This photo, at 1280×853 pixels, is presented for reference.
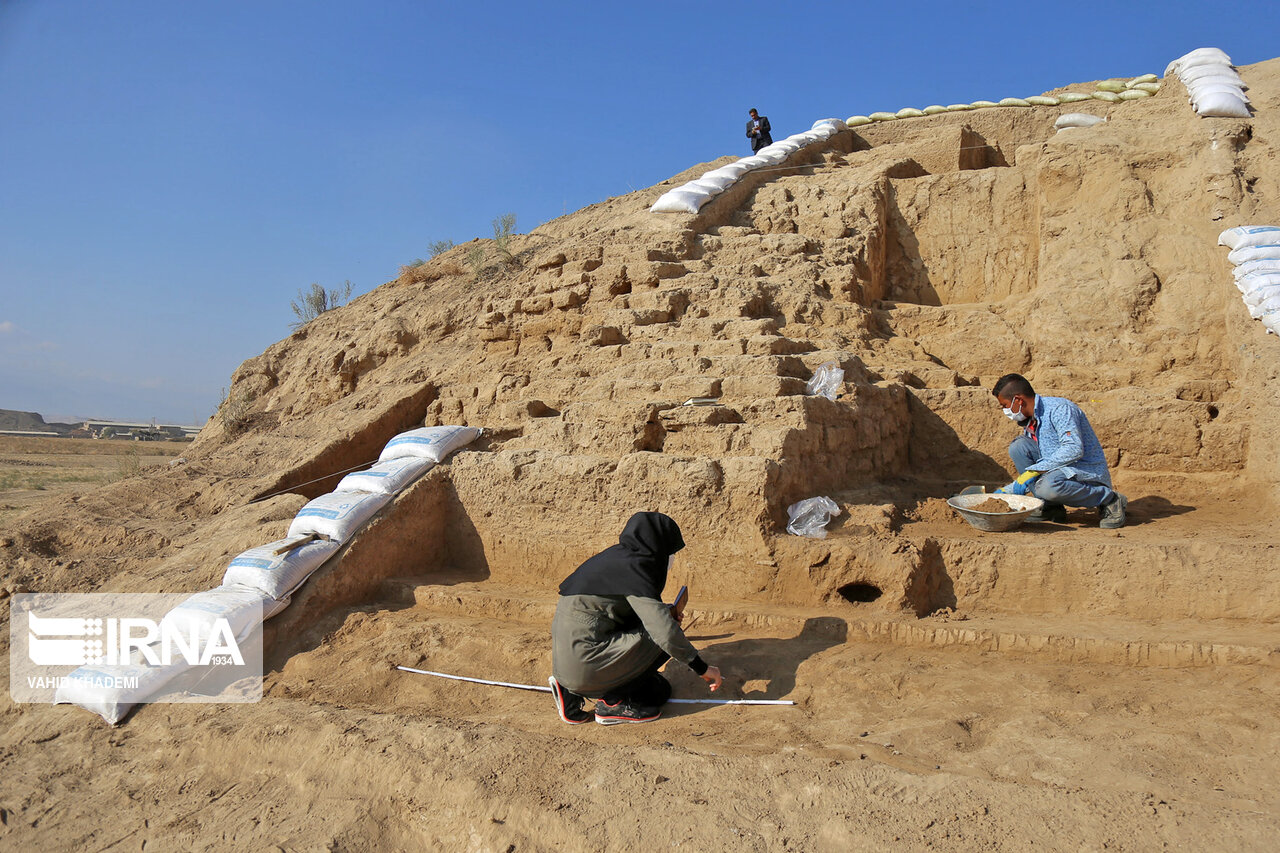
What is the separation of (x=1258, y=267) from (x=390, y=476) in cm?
600

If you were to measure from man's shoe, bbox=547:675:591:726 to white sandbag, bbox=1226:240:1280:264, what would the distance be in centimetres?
546

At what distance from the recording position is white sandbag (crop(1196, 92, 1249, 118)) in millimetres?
6473

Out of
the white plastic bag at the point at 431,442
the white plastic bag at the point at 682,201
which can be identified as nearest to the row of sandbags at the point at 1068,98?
the white plastic bag at the point at 682,201

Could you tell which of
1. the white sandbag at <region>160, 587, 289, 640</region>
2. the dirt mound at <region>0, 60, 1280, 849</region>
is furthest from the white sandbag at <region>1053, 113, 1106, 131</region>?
the white sandbag at <region>160, 587, 289, 640</region>

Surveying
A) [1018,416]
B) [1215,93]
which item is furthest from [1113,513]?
[1215,93]

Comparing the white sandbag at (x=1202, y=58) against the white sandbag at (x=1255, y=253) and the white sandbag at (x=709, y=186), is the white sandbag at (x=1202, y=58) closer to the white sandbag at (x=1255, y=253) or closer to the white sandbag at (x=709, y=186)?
the white sandbag at (x=1255, y=253)

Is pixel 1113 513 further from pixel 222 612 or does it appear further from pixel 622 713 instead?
pixel 222 612

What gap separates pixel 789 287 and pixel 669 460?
2.67m

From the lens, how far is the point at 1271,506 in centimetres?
462

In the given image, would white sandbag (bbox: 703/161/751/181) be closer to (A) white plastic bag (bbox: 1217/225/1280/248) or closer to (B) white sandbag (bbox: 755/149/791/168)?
(B) white sandbag (bbox: 755/149/791/168)

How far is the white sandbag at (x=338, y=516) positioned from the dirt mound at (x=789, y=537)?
0.12 m

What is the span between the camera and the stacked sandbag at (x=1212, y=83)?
256 inches

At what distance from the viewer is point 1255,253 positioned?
543 cm

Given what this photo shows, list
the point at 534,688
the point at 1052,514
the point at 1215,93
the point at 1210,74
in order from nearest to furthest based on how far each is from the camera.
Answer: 1. the point at 534,688
2. the point at 1052,514
3. the point at 1215,93
4. the point at 1210,74
